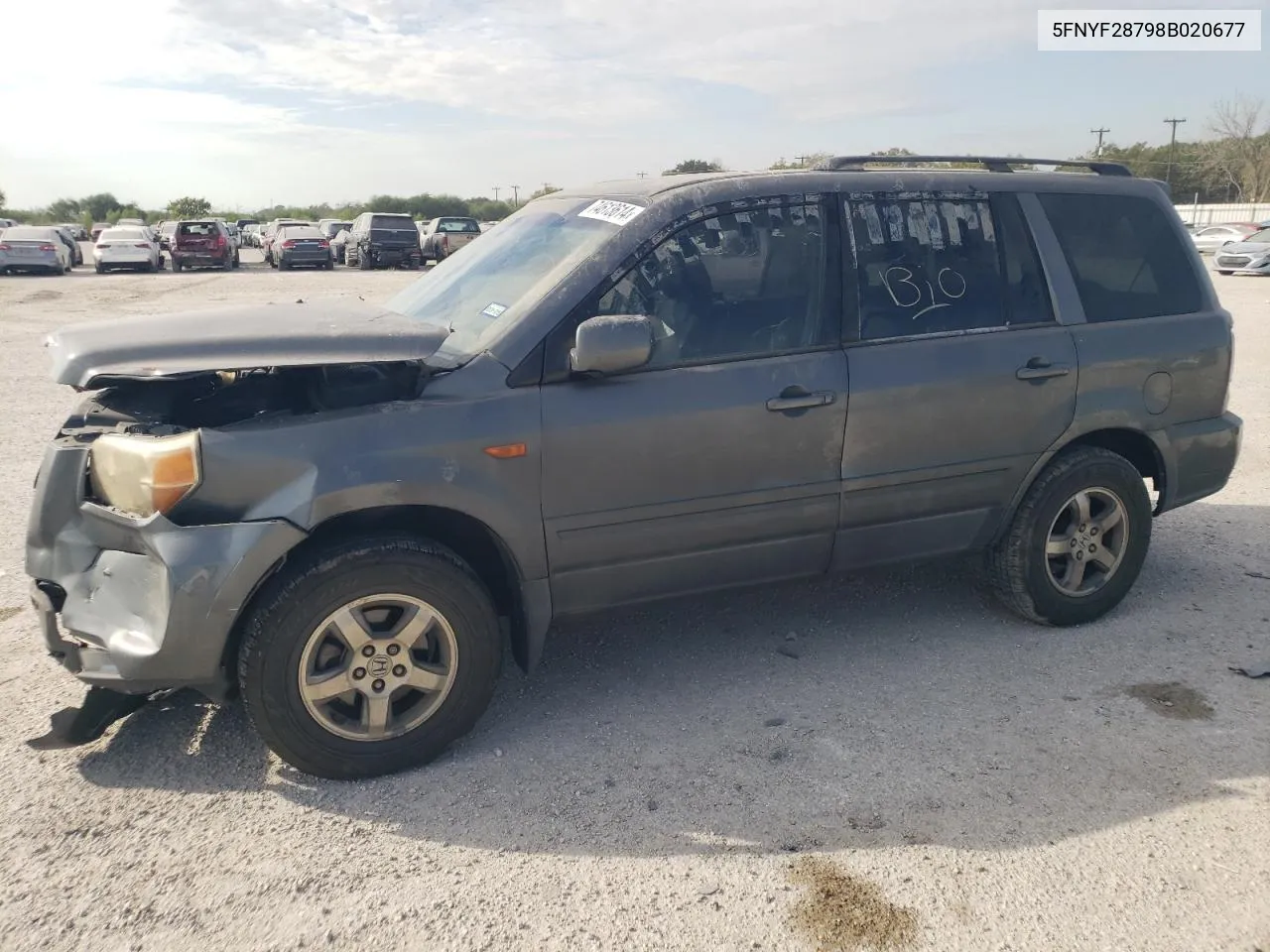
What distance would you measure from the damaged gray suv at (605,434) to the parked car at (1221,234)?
28.2m

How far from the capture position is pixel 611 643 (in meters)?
4.20

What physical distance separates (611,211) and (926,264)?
130 centimetres

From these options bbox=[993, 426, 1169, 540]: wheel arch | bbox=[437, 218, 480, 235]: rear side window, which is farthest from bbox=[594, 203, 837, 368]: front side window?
bbox=[437, 218, 480, 235]: rear side window

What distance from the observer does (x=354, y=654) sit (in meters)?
3.09

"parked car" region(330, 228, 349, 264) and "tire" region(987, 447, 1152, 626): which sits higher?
"parked car" region(330, 228, 349, 264)

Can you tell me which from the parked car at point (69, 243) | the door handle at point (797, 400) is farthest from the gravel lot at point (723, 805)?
the parked car at point (69, 243)

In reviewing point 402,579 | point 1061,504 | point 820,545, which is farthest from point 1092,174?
point 402,579

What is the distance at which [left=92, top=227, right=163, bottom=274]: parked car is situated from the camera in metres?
30.0

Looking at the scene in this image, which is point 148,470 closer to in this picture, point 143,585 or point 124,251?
point 143,585

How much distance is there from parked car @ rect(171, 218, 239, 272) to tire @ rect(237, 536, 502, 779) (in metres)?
32.2

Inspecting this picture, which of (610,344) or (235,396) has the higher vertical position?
(610,344)

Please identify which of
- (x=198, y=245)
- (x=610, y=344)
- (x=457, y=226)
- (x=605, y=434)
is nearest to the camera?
(x=610, y=344)

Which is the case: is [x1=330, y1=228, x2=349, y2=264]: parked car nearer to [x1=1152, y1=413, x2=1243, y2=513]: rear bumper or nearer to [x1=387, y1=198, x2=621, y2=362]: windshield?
[x1=387, y1=198, x2=621, y2=362]: windshield

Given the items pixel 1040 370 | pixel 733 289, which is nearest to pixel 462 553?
pixel 733 289
